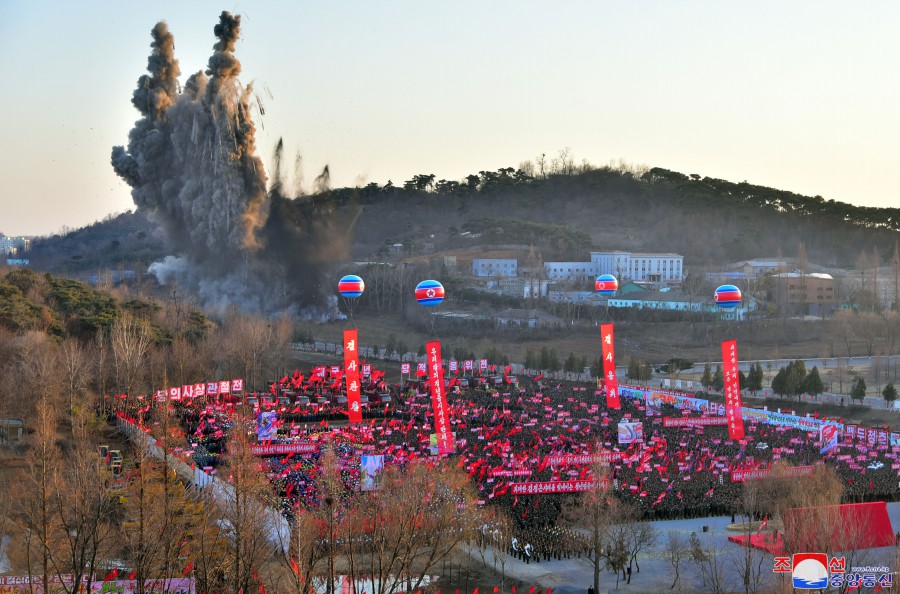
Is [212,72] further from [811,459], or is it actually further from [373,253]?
[811,459]

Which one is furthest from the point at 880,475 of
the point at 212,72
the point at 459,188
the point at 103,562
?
the point at 459,188

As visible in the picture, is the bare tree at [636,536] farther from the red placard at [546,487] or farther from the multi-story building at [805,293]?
the multi-story building at [805,293]

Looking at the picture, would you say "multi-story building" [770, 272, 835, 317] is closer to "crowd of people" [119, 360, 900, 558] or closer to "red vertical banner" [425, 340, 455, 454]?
"crowd of people" [119, 360, 900, 558]

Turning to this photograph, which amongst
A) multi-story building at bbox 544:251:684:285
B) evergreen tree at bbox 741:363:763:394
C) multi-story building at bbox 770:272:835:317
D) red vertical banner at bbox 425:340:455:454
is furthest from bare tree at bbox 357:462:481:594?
multi-story building at bbox 544:251:684:285

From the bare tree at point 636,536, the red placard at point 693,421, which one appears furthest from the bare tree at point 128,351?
the bare tree at point 636,536

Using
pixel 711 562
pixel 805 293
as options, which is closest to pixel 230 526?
pixel 711 562

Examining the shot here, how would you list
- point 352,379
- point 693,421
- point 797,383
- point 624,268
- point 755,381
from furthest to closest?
point 624,268, point 755,381, point 797,383, point 693,421, point 352,379

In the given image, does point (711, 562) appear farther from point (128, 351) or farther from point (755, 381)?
point (755, 381)
